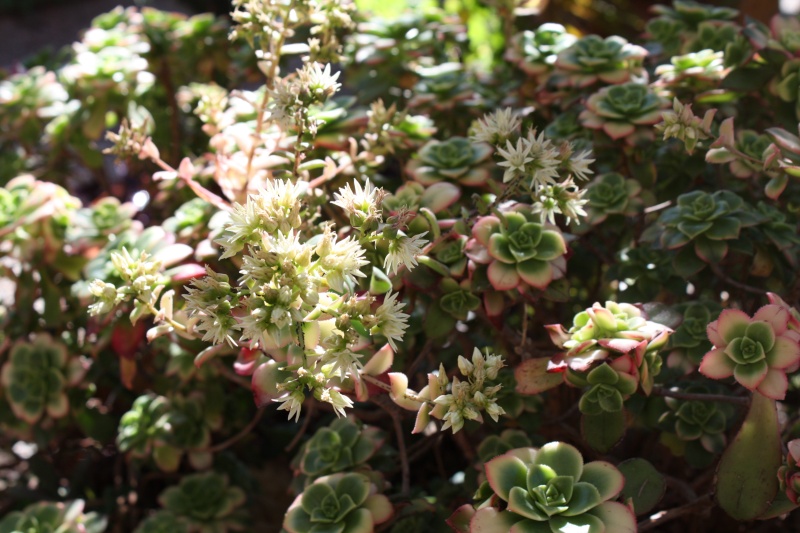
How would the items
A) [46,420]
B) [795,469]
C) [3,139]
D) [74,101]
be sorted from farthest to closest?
1. [3,139]
2. [74,101]
3. [46,420]
4. [795,469]

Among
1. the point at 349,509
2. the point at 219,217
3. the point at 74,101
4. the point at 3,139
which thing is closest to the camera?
the point at 349,509

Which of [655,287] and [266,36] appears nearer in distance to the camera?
[266,36]

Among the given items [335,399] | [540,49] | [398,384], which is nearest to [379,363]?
[398,384]

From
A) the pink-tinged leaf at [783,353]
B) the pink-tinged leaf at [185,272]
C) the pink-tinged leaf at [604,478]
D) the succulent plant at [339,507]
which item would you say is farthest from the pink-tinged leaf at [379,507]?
the pink-tinged leaf at [783,353]

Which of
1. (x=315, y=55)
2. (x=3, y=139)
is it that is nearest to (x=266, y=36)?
(x=315, y=55)

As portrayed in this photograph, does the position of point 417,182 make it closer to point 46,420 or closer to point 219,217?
point 219,217

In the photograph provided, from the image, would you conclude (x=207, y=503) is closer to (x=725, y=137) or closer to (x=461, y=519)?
(x=461, y=519)

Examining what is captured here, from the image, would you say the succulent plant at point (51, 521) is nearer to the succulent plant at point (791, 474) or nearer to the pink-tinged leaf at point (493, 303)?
the pink-tinged leaf at point (493, 303)
